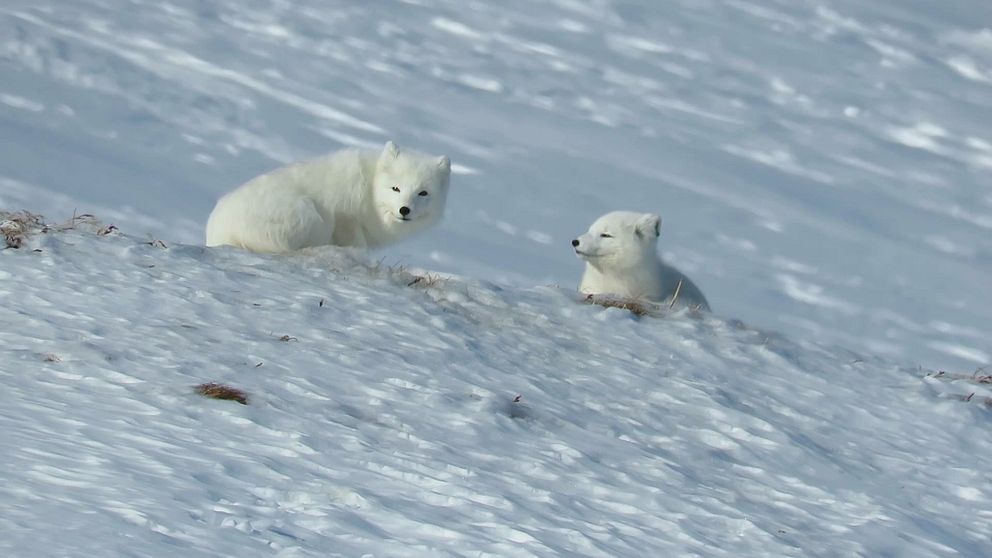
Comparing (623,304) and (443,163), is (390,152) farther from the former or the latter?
(623,304)

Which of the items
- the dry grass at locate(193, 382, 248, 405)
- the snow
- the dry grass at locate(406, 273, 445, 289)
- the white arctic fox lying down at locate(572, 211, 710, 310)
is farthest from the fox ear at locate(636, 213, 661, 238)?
the dry grass at locate(193, 382, 248, 405)

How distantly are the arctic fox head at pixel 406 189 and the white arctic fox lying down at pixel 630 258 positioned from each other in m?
1.27

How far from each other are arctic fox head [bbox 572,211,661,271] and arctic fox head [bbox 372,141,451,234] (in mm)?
1284

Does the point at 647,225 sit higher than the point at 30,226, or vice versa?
the point at 647,225

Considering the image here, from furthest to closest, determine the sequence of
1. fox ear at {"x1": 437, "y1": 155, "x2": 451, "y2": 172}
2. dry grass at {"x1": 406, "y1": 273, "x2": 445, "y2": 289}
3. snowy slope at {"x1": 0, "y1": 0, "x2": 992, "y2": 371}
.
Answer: snowy slope at {"x1": 0, "y1": 0, "x2": 992, "y2": 371}, fox ear at {"x1": 437, "y1": 155, "x2": 451, "y2": 172}, dry grass at {"x1": 406, "y1": 273, "x2": 445, "y2": 289}

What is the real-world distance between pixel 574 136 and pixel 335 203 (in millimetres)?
47253

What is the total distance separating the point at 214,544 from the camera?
6.01m

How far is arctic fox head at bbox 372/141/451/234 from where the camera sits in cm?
1197

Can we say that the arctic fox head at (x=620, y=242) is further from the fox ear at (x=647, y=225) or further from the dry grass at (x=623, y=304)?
the dry grass at (x=623, y=304)

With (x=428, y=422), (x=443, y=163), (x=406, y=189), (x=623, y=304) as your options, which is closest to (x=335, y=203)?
(x=406, y=189)

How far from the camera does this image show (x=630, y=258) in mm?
13109

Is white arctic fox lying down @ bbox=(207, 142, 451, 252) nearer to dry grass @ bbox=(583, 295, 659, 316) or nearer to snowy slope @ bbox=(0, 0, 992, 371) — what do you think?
dry grass @ bbox=(583, 295, 659, 316)

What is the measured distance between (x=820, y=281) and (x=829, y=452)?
40407 millimetres

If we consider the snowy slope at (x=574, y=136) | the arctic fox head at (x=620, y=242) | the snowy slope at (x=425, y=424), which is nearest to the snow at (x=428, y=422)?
the snowy slope at (x=425, y=424)
